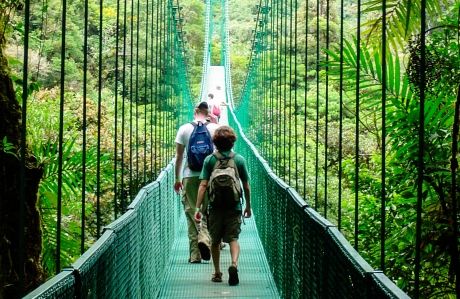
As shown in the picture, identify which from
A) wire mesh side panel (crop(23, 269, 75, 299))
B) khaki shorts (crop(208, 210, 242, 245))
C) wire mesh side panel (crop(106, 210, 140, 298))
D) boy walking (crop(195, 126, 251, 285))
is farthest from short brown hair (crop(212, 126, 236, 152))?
wire mesh side panel (crop(23, 269, 75, 299))

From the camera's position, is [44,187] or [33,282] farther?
[44,187]

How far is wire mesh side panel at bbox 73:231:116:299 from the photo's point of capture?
5.39 ft

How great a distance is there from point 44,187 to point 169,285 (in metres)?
0.99

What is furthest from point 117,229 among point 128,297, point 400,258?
point 400,258

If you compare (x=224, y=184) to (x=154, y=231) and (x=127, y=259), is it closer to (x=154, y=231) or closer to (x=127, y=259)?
(x=154, y=231)

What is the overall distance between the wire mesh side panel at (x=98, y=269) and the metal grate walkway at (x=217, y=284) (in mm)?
1714

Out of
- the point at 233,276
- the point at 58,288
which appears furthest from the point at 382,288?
the point at 233,276

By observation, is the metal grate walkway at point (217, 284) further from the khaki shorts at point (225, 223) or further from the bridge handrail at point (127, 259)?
the khaki shorts at point (225, 223)

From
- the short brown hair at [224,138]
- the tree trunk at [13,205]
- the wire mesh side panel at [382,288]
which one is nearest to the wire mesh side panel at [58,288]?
the wire mesh side panel at [382,288]

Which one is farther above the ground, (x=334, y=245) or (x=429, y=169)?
(x=429, y=169)

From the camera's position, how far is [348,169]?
6.92m

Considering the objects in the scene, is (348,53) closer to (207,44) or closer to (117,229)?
(117,229)

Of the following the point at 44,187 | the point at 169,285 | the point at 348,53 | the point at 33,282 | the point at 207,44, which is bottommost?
the point at 169,285

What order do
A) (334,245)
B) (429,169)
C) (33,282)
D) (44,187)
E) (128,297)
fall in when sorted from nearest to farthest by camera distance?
1. (334,245)
2. (429,169)
3. (128,297)
4. (33,282)
5. (44,187)
